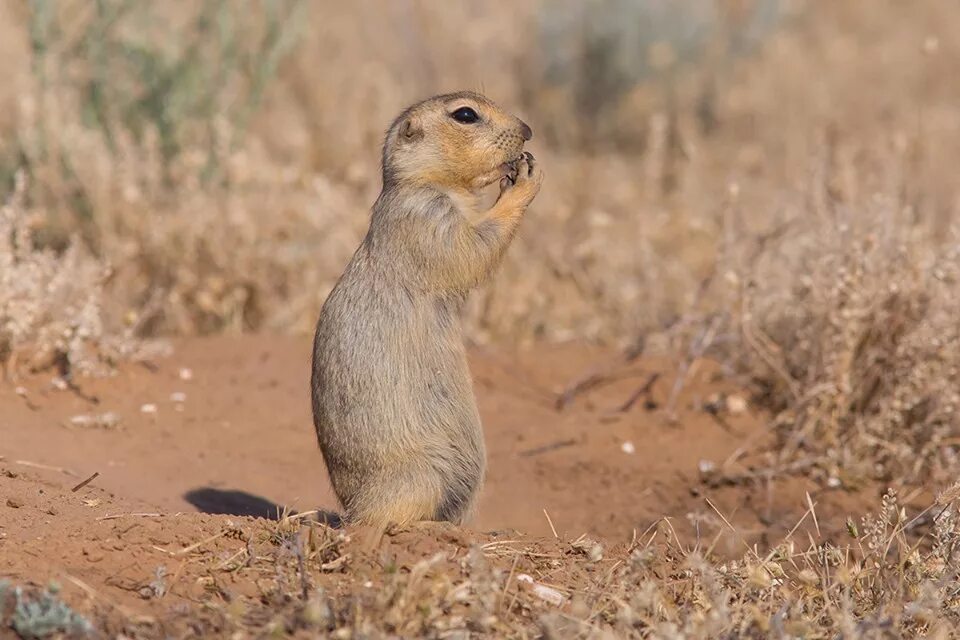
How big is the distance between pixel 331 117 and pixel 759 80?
4.19 m

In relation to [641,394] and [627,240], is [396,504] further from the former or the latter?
[627,240]

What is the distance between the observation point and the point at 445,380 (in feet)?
15.5

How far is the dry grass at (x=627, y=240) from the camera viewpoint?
406cm

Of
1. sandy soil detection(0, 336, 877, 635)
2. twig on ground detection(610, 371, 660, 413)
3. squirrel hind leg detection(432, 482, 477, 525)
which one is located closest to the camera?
squirrel hind leg detection(432, 482, 477, 525)

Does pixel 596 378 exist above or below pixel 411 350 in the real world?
below

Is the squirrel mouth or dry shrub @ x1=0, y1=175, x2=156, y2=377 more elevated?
the squirrel mouth

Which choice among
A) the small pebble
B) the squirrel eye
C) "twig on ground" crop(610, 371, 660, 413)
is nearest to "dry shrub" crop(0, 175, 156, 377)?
the squirrel eye

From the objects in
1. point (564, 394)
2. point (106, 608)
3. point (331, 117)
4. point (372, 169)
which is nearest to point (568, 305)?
point (564, 394)

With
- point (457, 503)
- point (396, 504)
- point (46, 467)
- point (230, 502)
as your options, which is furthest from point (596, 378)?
point (46, 467)

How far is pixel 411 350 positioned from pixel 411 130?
0.95 metres

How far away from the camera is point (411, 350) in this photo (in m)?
4.64

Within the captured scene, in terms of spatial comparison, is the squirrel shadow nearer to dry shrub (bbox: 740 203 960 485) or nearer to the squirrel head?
the squirrel head

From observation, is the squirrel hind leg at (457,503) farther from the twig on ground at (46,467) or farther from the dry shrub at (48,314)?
the dry shrub at (48,314)

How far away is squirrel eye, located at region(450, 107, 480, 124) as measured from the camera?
5121mm
